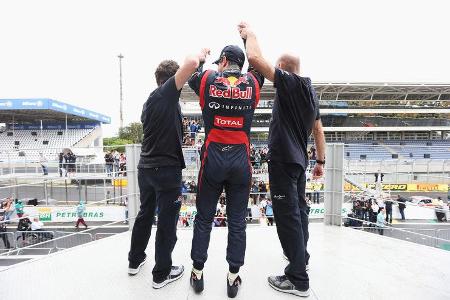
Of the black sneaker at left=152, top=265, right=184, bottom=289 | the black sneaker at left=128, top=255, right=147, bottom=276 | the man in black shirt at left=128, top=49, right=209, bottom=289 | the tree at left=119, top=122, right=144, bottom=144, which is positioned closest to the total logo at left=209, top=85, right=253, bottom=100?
the man in black shirt at left=128, top=49, right=209, bottom=289

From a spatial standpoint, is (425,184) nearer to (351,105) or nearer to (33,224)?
(351,105)

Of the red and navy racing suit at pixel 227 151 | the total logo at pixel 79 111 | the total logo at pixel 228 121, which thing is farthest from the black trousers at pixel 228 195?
the total logo at pixel 79 111

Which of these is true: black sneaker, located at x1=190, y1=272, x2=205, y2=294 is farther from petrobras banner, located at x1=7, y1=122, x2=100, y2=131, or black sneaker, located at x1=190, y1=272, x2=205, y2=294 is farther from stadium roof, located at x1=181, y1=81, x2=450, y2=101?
stadium roof, located at x1=181, y1=81, x2=450, y2=101

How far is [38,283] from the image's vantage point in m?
2.23

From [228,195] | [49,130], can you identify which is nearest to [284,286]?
[228,195]

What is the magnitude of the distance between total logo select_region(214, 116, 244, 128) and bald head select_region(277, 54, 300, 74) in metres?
0.57

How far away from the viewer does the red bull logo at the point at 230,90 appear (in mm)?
1951

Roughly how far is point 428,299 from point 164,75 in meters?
2.36

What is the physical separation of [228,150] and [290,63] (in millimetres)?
801

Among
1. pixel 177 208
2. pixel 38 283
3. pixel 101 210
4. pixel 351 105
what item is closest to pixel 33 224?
pixel 101 210

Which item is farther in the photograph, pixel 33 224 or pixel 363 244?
pixel 33 224

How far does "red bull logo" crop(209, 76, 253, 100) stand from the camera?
1.95 m

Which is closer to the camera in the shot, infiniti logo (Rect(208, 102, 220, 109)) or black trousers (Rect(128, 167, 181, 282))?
infiniti logo (Rect(208, 102, 220, 109))

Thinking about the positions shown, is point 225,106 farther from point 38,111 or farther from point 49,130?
point 49,130
